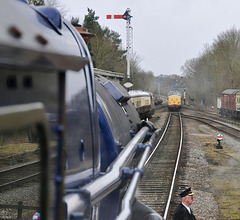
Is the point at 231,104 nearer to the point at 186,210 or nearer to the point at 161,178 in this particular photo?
the point at 161,178

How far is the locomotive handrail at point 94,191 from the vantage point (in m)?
1.59

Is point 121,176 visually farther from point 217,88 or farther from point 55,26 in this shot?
point 217,88

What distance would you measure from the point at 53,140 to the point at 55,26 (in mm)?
1079

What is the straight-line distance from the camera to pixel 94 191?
78.4 inches

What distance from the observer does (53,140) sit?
1276 mm

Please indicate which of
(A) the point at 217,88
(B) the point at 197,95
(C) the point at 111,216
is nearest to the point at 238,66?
(A) the point at 217,88

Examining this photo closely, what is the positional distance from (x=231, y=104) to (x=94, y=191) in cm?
3702

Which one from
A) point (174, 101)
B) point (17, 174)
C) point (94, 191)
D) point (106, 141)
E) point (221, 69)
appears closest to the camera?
point (94, 191)

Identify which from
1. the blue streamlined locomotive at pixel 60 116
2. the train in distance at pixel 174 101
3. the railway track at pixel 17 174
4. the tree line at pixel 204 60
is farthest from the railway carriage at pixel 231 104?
the blue streamlined locomotive at pixel 60 116

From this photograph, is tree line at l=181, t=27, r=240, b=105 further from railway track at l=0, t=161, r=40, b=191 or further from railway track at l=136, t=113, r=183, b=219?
railway track at l=0, t=161, r=40, b=191

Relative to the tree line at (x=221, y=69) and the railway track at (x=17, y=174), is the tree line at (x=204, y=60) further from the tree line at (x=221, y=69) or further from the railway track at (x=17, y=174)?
the railway track at (x=17, y=174)

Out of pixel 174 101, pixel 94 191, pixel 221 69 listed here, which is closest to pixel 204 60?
pixel 221 69

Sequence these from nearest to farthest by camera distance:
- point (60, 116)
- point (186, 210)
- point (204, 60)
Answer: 1. point (60, 116)
2. point (186, 210)
3. point (204, 60)

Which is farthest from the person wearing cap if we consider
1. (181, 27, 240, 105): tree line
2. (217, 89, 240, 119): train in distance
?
(181, 27, 240, 105): tree line
